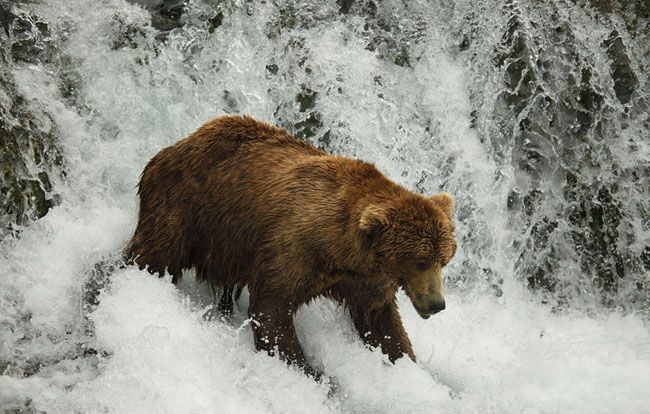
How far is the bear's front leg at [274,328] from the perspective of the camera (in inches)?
208

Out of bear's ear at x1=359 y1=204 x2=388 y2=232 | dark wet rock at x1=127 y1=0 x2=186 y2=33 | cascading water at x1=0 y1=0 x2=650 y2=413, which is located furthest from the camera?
dark wet rock at x1=127 y1=0 x2=186 y2=33

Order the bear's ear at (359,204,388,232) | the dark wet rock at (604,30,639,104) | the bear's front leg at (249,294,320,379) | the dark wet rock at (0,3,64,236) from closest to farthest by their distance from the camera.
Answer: the bear's ear at (359,204,388,232) → the bear's front leg at (249,294,320,379) → the dark wet rock at (0,3,64,236) → the dark wet rock at (604,30,639,104)

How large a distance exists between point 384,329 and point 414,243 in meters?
1.15

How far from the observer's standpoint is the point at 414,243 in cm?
Answer: 495

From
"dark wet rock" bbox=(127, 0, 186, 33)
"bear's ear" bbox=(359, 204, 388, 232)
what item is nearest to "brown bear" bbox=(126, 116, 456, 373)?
"bear's ear" bbox=(359, 204, 388, 232)

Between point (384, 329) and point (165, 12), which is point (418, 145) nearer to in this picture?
point (384, 329)

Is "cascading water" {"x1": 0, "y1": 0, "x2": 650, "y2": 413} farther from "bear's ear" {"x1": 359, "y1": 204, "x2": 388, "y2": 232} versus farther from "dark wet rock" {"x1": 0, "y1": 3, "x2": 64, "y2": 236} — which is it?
"bear's ear" {"x1": 359, "y1": 204, "x2": 388, "y2": 232}

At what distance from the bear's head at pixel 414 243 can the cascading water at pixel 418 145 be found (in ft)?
3.53

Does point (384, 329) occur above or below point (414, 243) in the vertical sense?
below

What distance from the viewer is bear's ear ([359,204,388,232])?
4918 mm

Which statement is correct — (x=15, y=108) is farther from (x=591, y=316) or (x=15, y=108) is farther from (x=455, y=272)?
(x=591, y=316)

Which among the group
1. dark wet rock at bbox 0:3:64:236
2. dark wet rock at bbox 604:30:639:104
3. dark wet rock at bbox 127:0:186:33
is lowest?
dark wet rock at bbox 0:3:64:236

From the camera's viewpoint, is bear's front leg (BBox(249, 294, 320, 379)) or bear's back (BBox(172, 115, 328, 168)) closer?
bear's front leg (BBox(249, 294, 320, 379))

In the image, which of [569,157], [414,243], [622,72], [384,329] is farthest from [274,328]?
[622,72]
